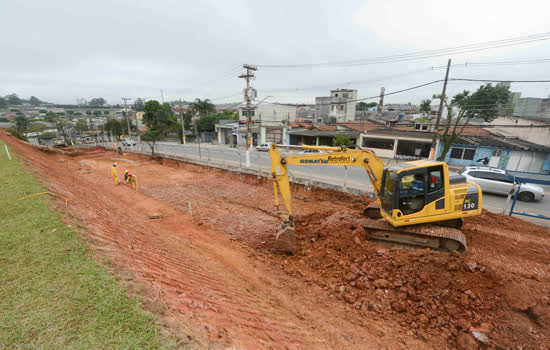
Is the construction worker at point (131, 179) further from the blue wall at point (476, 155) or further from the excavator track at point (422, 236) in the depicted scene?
the blue wall at point (476, 155)

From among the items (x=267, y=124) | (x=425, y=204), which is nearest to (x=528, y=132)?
(x=425, y=204)

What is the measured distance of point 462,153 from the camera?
2102 cm

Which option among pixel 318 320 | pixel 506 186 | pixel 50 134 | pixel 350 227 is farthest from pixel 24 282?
pixel 50 134

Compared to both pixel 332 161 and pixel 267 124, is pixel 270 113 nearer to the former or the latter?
pixel 267 124

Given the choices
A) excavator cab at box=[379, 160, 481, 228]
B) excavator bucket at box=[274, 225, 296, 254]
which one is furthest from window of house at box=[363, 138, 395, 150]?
excavator bucket at box=[274, 225, 296, 254]

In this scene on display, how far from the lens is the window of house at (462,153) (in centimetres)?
2061

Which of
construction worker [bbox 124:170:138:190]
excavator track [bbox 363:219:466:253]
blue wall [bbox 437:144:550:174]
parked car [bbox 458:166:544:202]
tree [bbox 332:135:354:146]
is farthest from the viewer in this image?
tree [bbox 332:135:354:146]

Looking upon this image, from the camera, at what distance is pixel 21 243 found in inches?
178

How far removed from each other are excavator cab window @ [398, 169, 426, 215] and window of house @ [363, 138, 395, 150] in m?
20.9

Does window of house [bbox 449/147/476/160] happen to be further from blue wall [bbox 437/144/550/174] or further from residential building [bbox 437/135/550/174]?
blue wall [bbox 437/144/550/174]

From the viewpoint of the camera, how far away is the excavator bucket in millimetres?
6828

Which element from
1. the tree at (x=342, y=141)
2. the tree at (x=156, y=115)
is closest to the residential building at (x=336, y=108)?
the tree at (x=342, y=141)

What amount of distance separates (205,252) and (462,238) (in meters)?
7.34

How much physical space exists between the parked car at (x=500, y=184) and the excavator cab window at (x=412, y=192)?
880 centimetres
